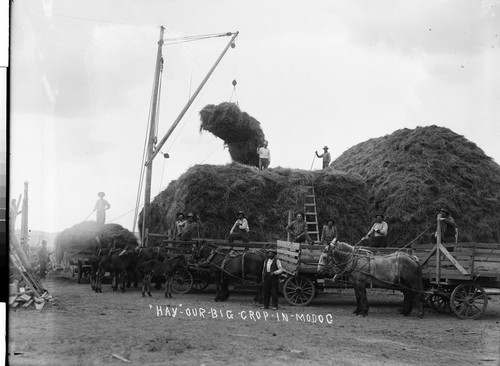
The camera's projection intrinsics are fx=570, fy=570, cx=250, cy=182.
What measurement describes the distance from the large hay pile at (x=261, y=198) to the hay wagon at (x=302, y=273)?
2392mm

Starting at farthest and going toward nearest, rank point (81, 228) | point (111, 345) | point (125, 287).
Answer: point (81, 228), point (125, 287), point (111, 345)

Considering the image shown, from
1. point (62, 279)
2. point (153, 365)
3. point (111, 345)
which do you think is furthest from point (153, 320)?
point (62, 279)

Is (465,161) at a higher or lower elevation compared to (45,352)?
higher

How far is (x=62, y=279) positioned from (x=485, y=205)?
16.2 m

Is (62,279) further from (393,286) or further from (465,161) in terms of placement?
(465,161)

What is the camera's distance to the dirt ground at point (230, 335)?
9.07m

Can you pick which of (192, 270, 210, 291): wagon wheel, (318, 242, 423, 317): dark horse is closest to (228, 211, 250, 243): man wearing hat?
(192, 270, 210, 291): wagon wheel

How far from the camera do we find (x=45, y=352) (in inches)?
349

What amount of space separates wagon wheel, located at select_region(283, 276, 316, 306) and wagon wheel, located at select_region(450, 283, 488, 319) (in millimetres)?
3798

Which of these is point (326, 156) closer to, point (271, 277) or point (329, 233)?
point (329, 233)

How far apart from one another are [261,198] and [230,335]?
8.39 meters

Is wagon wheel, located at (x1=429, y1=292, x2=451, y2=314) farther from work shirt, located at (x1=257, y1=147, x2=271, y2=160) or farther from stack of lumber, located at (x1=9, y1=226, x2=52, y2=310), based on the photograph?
stack of lumber, located at (x1=9, y1=226, x2=52, y2=310)

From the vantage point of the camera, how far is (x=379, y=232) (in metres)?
17.3

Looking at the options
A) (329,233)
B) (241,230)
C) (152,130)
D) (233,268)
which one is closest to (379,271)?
(329,233)
